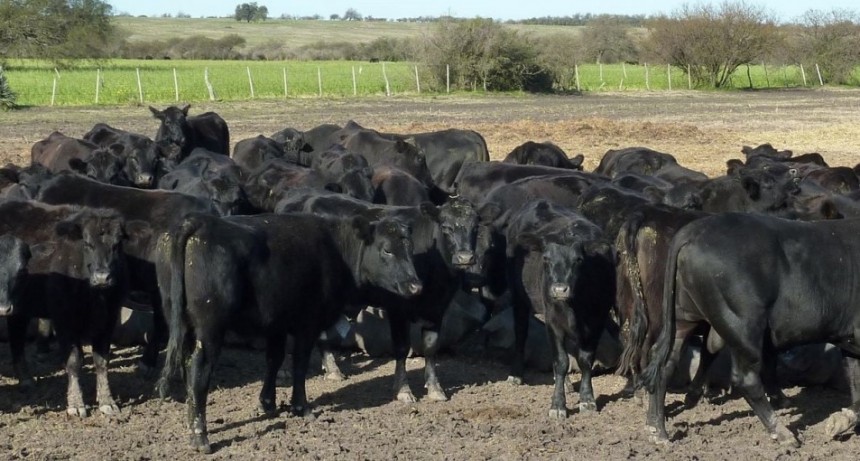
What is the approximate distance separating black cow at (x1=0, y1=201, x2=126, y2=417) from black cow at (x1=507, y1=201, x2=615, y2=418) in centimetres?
303

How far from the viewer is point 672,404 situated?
8.46m

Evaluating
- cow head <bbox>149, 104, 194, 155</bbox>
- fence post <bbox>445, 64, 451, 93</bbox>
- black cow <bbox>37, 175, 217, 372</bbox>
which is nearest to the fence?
fence post <bbox>445, 64, 451, 93</bbox>

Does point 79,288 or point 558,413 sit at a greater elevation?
point 79,288

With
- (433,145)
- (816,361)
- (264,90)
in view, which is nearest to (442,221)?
(816,361)

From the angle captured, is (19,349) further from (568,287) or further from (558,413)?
(568,287)

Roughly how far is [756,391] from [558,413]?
4.90 ft

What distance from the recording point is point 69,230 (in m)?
8.22

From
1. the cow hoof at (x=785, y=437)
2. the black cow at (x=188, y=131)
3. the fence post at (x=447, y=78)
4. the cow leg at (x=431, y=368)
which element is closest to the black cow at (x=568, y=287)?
the cow leg at (x=431, y=368)

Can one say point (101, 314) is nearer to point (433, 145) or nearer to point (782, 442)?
point (782, 442)

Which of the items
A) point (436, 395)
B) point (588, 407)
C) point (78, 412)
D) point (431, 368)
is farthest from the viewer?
point (431, 368)

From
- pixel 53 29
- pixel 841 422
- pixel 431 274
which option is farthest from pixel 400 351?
pixel 53 29

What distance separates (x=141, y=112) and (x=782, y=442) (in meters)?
31.4

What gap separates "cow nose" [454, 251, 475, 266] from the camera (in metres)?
8.84

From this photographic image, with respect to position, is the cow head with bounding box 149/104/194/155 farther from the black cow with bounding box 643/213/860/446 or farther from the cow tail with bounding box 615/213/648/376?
the black cow with bounding box 643/213/860/446
